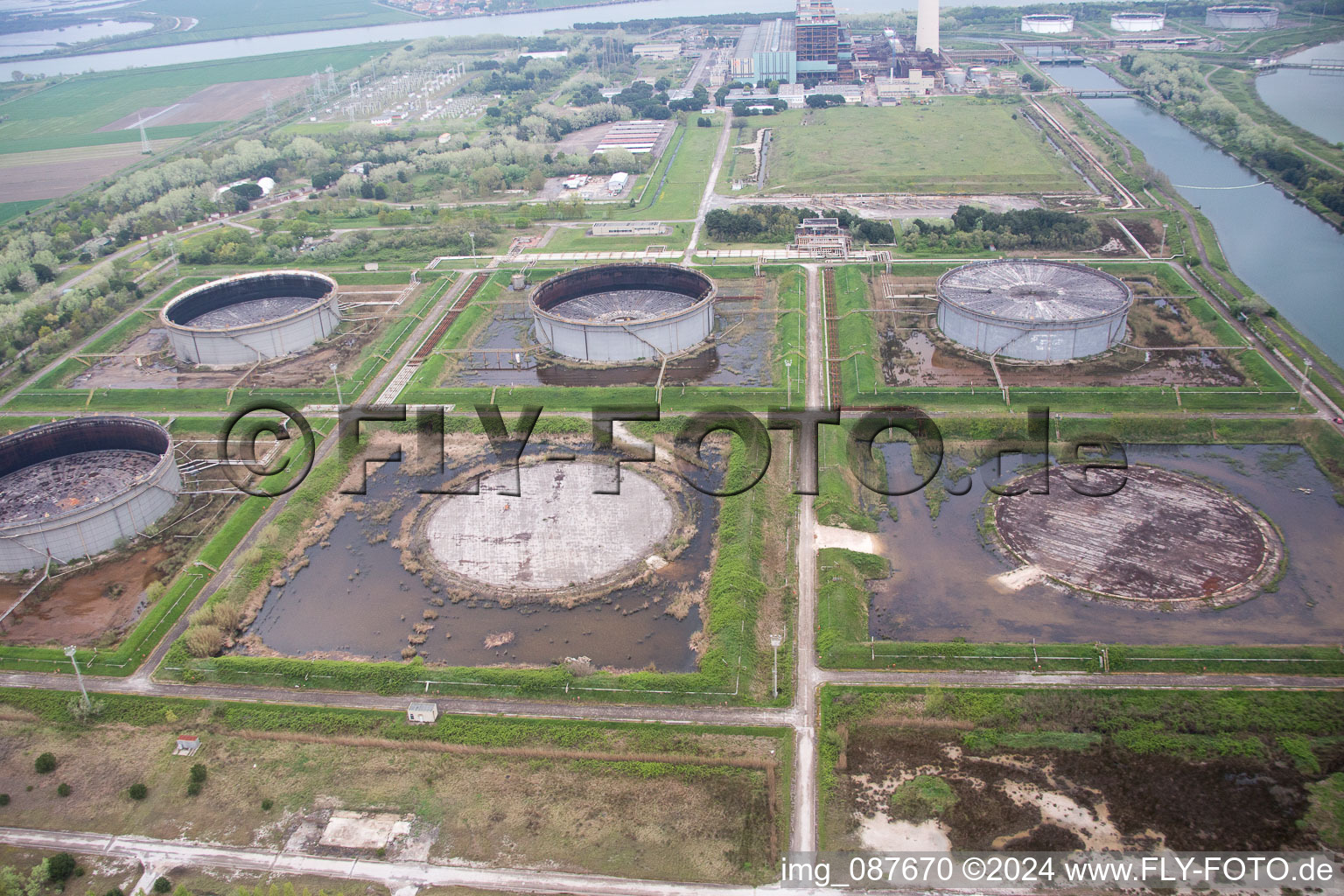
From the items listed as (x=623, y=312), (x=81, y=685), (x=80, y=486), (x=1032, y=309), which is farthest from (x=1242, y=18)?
(x=81, y=685)

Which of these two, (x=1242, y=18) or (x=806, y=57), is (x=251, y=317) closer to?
(x=806, y=57)

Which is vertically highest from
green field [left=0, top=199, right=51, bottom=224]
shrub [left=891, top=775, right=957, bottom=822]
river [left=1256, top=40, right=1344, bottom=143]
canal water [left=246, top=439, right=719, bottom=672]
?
river [left=1256, top=40, right=1344, bottom=143]

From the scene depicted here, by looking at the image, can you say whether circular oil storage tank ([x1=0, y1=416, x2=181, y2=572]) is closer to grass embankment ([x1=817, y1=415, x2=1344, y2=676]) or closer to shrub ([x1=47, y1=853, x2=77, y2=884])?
shrub ([x1=47, y1=853, x2=77, y2=884])

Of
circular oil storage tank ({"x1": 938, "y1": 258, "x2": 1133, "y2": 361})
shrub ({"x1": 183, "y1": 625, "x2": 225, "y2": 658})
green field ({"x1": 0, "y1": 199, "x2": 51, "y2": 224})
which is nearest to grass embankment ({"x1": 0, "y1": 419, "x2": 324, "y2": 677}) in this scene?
shrub ({"x1": 183, "y1": 625, "x2": 225, "y2": 658})

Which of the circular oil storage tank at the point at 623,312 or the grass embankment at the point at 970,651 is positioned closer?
the grass embankment at the point at 970,651

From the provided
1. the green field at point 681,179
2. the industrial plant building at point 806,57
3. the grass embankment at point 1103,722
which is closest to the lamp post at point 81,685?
the grass embankment at point 1103,722

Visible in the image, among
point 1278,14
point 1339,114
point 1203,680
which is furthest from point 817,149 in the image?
point 1278,14

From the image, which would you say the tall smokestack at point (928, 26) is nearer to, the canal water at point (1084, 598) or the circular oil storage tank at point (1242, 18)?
the circular oil storage tank at point (1242, 18)
